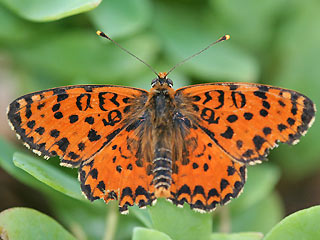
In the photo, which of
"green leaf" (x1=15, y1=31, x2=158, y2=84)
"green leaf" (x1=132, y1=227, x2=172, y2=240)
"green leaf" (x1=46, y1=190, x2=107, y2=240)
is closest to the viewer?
"green leaf" (x1=132, y1=227, x2=172, y2=240)

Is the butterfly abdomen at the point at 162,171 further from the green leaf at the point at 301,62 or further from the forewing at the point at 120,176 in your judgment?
the green leaf at the point at 301,62

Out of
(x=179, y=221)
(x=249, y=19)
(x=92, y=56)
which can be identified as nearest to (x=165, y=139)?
(x=179, y=221)

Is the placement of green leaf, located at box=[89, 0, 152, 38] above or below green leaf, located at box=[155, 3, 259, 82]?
above

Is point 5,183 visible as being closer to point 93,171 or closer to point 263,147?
point 93,171

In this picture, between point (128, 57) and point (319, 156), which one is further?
point (319, 156)

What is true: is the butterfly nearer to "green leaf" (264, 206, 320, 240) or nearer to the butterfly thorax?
the butterfly thorax

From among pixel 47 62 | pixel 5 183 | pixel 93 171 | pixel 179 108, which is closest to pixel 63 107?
pixel 93 171

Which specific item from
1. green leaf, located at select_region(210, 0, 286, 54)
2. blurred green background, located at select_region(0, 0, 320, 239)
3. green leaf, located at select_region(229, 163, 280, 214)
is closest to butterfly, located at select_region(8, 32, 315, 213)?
blurred green background, located at select_region(0, 0, 320, 239)
